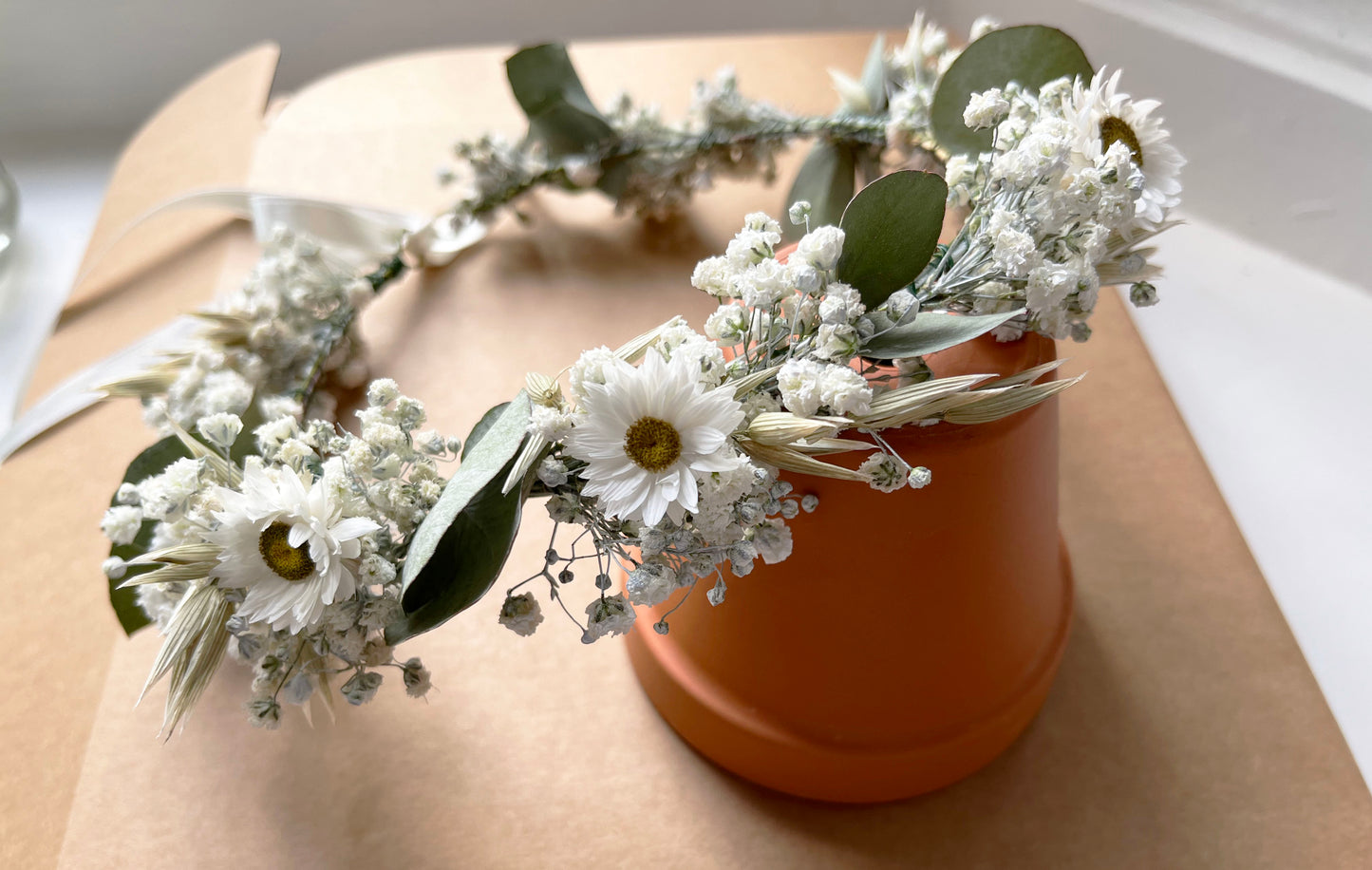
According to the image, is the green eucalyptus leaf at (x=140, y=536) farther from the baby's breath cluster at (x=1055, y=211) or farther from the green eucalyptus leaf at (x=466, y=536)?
the baby's breath cluster at (x=1055, y=211)

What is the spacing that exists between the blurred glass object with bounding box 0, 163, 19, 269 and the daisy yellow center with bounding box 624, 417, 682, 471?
1043mm

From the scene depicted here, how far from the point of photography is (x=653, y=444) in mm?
443

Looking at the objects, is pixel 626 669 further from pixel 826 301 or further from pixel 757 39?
pixel 757 39

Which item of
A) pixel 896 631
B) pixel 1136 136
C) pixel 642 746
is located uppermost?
pixel 1136 136

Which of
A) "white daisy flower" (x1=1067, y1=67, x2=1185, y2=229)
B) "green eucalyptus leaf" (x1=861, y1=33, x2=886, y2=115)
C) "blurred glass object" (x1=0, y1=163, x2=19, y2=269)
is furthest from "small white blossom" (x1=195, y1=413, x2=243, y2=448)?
"blurred glass object" (x1=0, y1=163, x2=19, y2=269)

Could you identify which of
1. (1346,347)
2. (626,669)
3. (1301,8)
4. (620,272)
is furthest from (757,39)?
(626,669)

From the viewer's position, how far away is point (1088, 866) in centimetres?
62

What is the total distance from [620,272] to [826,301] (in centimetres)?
53

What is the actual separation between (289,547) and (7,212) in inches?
36.6

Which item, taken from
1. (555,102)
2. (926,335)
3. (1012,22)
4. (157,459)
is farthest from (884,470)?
(1012,22)

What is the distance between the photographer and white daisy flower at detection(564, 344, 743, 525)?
43 centimetres

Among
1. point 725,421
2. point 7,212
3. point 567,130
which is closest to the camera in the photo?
point 725,421

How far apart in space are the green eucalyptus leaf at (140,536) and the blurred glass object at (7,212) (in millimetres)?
717

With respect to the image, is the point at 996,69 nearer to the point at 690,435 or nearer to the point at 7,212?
the point at 690,435
